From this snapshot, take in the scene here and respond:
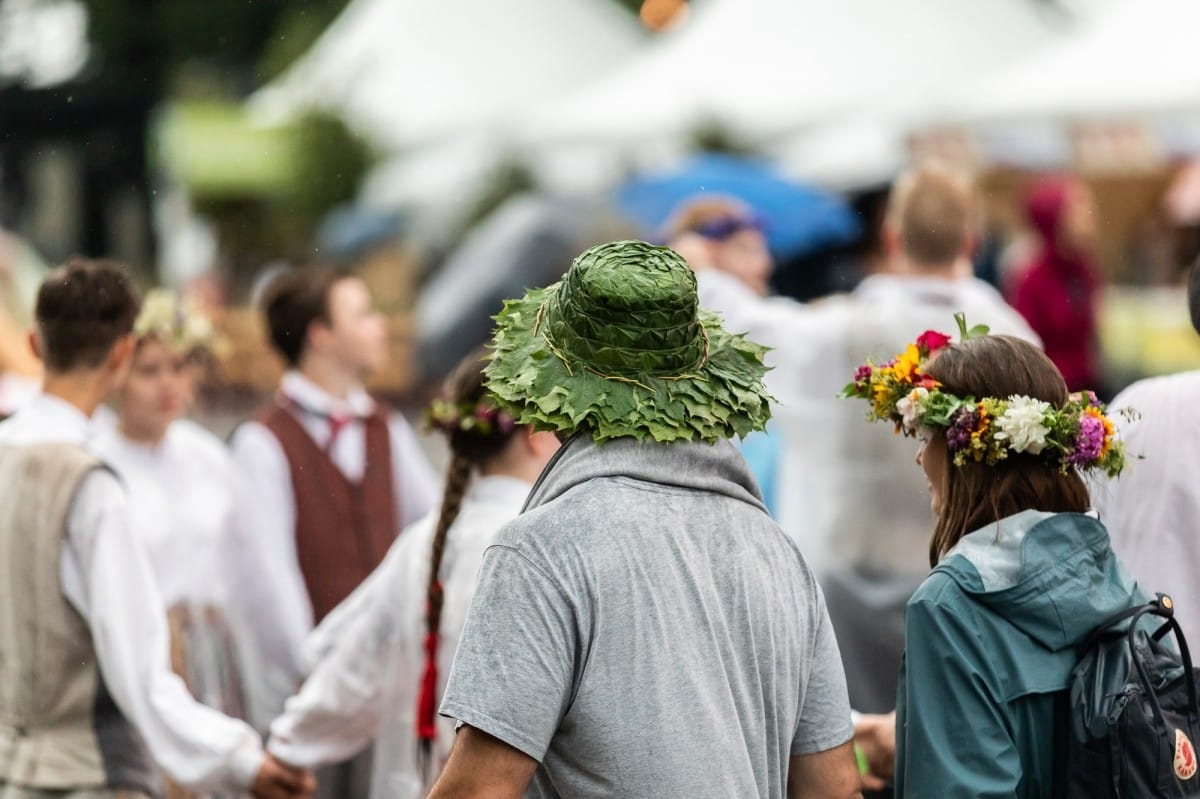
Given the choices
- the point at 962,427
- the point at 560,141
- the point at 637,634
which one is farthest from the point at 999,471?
the point at 560,141

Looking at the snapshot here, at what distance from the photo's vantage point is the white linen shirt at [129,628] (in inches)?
158

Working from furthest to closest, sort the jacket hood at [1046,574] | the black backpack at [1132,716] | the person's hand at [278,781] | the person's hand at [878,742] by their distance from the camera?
the person's hand at [278,781] < the person's hand at [878,742] < the jacket hood at [1046,574] < the black backpack at [1132,716]

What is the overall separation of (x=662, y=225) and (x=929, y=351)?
9347mm

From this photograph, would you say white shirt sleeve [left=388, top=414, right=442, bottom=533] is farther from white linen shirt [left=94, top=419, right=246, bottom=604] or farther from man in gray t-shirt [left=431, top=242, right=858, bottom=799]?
man in gray t-shirt [left=431, top=242, right=858, bottom=799]

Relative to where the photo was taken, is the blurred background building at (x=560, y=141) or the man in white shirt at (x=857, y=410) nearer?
the man in white shirt at (x=857, y=410)

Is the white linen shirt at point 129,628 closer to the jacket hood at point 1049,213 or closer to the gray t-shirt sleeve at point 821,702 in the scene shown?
the gray t-shirt sleeve at point 821,702

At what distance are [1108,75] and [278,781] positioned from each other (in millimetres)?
9881

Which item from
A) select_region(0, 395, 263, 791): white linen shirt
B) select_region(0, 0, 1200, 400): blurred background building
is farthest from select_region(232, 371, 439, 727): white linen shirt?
select_region(0, 0, 1200, 400): blurred background building

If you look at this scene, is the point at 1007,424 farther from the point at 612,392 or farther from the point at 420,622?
the point at 420,622

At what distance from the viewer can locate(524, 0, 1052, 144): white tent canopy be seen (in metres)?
14.5

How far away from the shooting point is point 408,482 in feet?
20.5

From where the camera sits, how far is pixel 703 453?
284 centimetres

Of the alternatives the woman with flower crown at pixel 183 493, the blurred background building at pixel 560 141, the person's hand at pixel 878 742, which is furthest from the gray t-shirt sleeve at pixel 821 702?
the blurred background building at pixel 560 141

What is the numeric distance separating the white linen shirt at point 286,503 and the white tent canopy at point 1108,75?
7.74 meters
